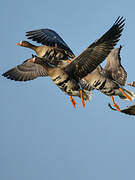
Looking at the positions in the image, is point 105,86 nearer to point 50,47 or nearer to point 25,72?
point 50,47

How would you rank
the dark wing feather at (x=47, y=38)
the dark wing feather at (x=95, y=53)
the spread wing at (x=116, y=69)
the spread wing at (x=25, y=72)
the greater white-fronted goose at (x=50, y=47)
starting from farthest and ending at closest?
the spread wing at (x=25, y=72), the spread wing at (x=116, y=69), the dark wing feather at (x=47, y=38), the greater white-fronted goose at (x=50, y=47), the dark wing feather at (x=95, y=53)

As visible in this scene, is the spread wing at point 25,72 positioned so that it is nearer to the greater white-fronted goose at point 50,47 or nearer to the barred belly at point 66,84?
the greater white-fronted goose at point 50,47

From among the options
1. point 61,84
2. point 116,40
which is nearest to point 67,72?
point 61,84

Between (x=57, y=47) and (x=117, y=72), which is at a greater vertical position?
(x=57, y=47)

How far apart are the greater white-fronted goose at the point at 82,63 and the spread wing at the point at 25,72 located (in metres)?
3.27

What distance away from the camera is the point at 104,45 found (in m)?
13.8

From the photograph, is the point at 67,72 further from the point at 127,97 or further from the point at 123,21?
the point at 127,97

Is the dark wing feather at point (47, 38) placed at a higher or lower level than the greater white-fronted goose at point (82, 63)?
higher

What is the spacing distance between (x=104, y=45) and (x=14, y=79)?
4.65 metres

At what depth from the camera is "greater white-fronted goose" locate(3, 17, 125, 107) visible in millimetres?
13680

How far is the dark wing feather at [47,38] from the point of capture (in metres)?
16.2

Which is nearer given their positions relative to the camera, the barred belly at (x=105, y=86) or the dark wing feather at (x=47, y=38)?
the barred belly at (x=105, y=86)

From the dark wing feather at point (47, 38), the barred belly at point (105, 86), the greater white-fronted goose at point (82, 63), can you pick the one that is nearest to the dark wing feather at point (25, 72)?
the dark wing feather at point (47, 38)

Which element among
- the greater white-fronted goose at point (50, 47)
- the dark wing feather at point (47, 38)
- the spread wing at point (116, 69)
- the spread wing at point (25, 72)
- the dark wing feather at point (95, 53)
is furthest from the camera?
the spread wing at point (25, 72)
